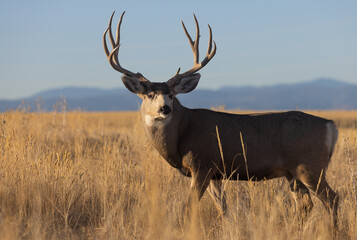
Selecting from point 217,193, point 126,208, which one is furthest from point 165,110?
point 126,208

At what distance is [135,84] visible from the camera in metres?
6.56

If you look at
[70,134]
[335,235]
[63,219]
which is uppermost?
[70,134]

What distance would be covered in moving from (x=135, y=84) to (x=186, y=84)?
2.33 feet

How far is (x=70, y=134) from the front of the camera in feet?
43.5

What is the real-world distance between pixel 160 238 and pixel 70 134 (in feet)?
27.3

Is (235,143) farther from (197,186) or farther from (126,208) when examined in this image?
(126,208)

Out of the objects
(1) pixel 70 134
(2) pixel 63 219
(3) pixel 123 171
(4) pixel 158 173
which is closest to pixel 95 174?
(3) pixel 123 171

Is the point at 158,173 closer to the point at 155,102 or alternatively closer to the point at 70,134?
the point at 155,102

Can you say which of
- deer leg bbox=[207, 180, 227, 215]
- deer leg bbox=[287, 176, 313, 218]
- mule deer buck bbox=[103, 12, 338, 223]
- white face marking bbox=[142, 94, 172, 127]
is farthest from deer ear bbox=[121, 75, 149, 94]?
deer leg bbox=[287, 176, 313, 218]

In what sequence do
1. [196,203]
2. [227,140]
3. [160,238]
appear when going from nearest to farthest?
1. [160,238]
2. [196,203]
3. [227,140]

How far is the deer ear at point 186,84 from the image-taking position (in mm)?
6746

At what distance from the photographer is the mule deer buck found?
6332 millimetres

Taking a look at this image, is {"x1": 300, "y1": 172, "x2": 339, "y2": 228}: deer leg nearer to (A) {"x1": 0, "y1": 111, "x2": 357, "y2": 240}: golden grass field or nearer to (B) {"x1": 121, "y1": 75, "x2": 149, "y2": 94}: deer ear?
(A) {"x1": 0, "y1": 111, "x2": 357, "y2": 240}: golden grass field

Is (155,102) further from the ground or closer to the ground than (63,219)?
further from the ground
